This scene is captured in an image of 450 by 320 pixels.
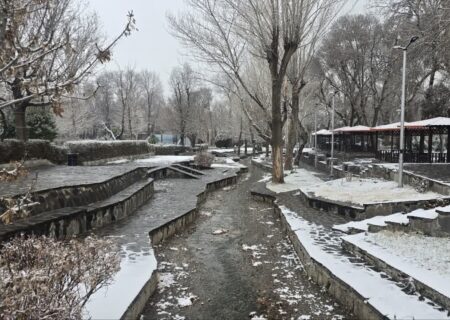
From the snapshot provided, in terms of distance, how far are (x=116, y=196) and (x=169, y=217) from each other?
6.15 ft

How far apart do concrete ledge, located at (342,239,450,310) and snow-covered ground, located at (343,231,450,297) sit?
0.04 metres

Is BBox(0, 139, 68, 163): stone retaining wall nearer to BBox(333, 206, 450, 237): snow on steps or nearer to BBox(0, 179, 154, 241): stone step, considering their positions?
BBox(0, 179, 154, 241): stone step

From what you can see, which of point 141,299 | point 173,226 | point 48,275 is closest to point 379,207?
point 173,226

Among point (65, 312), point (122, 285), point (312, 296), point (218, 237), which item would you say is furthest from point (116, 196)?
point (65, 312)

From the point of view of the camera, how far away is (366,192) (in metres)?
12.0

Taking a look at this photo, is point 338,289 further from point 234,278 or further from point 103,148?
point 103,148

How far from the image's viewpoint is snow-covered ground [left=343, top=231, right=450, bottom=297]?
5084mm

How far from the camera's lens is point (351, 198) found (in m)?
11.2

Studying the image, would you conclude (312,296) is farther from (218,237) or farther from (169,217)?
(169,217)

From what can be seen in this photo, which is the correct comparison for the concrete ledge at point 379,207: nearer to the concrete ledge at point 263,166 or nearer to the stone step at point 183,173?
the stone step at point 183,173

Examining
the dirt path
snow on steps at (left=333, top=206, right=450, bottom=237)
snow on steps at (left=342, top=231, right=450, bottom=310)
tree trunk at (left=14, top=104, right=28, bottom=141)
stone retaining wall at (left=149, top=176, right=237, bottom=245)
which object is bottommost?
the dirt path

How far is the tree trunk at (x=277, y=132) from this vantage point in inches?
623

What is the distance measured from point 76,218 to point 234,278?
147 inches

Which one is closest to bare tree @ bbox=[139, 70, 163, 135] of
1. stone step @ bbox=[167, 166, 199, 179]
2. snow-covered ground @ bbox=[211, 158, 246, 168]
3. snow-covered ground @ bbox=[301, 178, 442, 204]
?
snow-covered ground @ bbox=[211, 158, 246, 168]
